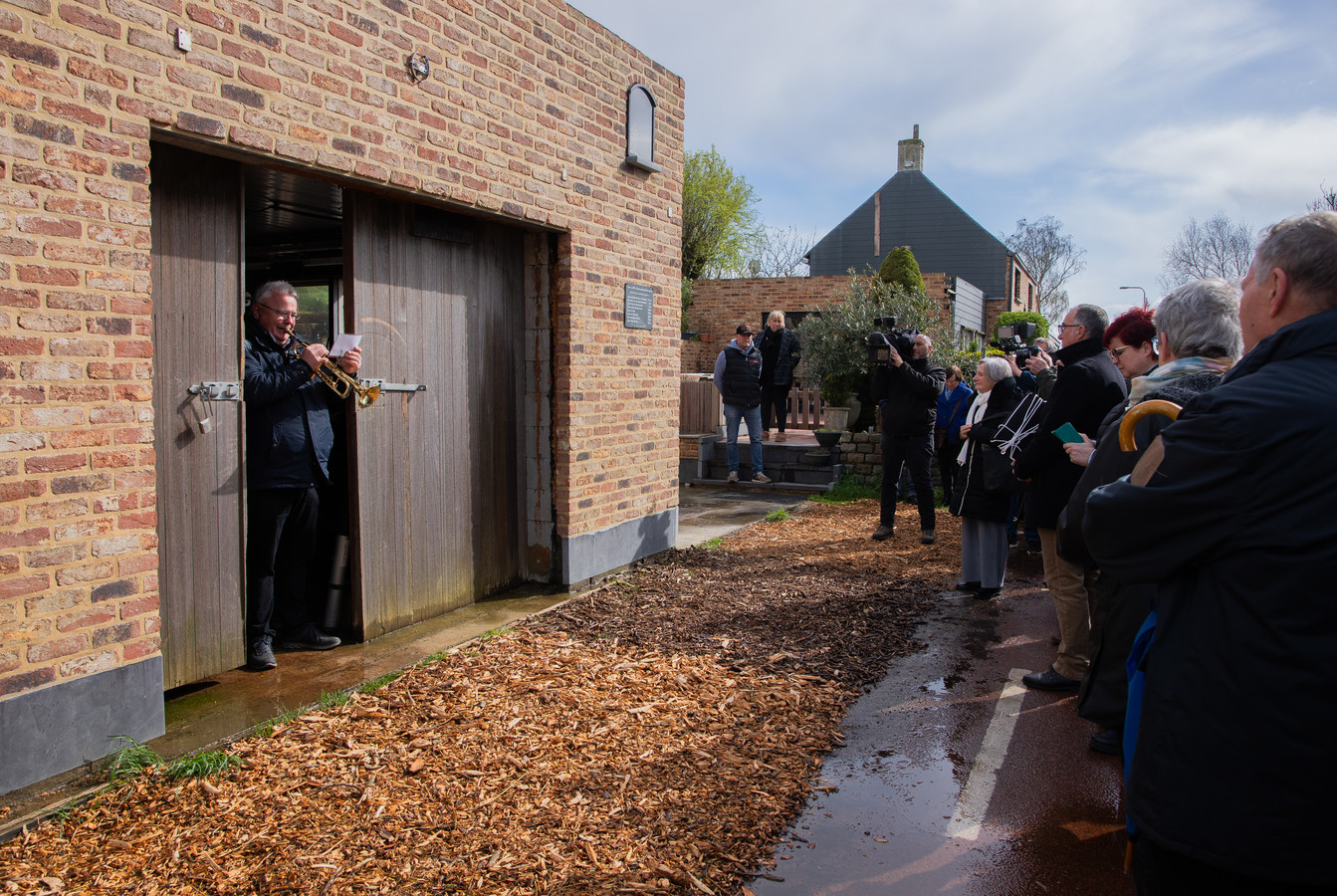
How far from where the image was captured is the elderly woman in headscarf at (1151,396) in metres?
2.96

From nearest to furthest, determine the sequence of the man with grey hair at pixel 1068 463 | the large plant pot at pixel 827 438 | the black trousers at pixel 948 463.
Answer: the man with grey hair at pixel 1068 463, the black trousers at pixel 948 463, the large plant pot at pixel 827 438

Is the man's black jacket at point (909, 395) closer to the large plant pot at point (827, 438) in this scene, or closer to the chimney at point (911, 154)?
the large plant pot at point (827, 438)

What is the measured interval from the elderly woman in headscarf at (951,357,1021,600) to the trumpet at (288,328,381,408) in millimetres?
4005

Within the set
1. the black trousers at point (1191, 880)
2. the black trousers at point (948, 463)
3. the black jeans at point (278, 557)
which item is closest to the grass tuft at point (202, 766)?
the black jeans at point (278, 557)

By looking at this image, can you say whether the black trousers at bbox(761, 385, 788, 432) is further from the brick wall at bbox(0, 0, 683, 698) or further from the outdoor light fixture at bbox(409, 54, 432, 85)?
the outdoor light fixture at bbox(409, 54, 432, 85)

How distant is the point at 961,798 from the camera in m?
3.51

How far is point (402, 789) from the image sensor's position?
11.1 ft

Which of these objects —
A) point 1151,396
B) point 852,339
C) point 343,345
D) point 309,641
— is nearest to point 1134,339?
point 1151,396

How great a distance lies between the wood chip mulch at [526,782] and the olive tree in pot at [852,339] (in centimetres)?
837

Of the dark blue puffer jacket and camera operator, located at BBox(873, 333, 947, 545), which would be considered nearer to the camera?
the dark blue puffer jacket

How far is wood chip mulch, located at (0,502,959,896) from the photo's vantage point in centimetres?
285

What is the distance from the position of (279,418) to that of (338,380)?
368 millimetres

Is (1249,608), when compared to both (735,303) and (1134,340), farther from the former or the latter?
(735,303)

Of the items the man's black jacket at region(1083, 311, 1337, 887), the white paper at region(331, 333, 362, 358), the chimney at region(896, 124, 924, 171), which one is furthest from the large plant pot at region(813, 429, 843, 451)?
the chimney at region(896, 124, 924, 171)
